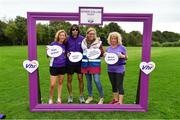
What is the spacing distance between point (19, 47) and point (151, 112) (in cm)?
317

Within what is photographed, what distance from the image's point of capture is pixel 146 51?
6734 mm

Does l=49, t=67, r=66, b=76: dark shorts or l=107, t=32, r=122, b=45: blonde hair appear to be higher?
l=107, t=32, r=122, b=45: blonde hair

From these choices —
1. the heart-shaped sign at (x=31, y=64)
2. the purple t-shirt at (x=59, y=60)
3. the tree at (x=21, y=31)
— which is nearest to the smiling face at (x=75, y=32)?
the purple t-shirt at (x=59, y=60)

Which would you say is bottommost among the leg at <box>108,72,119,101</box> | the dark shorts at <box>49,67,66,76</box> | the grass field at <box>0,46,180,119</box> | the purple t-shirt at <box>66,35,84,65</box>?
the grass field at <box>0,46,180,119</box>

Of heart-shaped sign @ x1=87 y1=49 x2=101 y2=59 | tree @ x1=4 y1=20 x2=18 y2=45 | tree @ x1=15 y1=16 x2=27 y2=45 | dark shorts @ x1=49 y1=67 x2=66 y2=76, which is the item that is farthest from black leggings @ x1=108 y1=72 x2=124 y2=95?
tree @ x1=4 y1=20 x2=18 y2=45

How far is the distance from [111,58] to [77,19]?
947 millimetres

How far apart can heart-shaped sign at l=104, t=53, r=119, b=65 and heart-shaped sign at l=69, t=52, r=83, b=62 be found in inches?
19.0

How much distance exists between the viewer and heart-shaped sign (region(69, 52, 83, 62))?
6832mm

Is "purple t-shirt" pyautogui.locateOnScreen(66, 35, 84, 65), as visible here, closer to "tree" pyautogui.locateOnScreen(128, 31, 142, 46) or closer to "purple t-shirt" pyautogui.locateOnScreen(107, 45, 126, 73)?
"purple t-shirt" pyautogui.locateOnScreen(107, 45, 126, 73)

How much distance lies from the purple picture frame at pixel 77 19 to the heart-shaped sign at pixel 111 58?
50 cm

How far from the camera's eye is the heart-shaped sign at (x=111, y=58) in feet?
22.2

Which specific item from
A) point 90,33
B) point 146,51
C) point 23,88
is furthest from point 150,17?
point 23,88

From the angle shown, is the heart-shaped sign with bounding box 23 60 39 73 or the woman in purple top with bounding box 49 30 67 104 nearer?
the heart-shaped sign with bounding box 23 60 39 73

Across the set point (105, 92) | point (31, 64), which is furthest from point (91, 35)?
point (105, 92)
